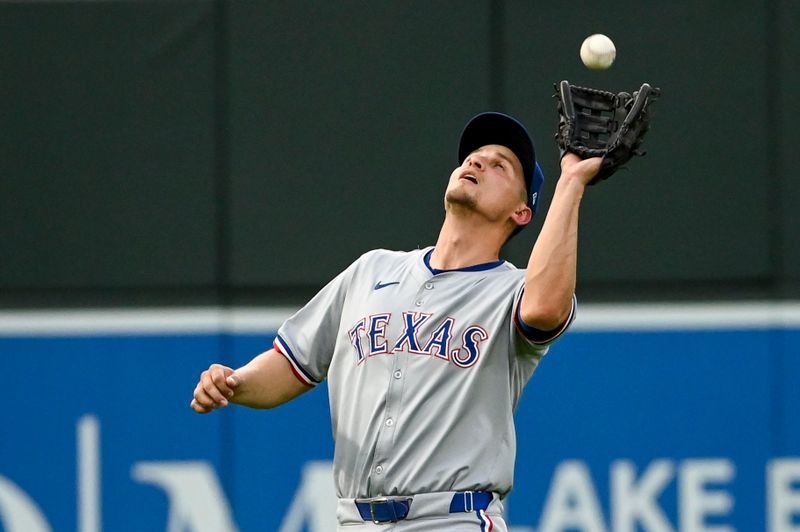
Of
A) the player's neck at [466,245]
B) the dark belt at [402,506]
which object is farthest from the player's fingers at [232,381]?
the player's neck at [466,245]

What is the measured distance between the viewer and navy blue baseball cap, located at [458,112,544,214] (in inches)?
135

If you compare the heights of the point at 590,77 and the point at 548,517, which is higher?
the point at 590,77

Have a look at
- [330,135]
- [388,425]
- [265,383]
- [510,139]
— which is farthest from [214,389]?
[330,135]

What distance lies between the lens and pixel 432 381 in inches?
126

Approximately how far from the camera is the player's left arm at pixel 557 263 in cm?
304

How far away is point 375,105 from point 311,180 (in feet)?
1.16

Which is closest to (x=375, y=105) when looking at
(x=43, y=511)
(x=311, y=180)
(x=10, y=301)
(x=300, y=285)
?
(x=311, y=180)

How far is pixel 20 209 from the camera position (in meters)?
5.14

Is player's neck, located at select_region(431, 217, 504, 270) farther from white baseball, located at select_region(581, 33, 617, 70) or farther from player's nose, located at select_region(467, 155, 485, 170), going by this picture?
white baseball, located at select_region(581, 33, 617, 70)

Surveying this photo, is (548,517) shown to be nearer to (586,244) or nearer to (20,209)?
(586,244)

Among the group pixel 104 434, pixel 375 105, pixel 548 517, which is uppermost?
pixel 375 105

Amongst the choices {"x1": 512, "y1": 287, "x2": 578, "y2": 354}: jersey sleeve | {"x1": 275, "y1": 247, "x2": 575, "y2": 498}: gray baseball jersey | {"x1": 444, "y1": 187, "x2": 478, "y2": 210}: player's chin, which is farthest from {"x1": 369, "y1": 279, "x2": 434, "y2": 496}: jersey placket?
{"x1": 444, "y1": 187, "x2": 478, "y2": 210}: player's chin

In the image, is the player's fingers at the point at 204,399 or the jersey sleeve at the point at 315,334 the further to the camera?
the jersey sleeve at the point at 315,334

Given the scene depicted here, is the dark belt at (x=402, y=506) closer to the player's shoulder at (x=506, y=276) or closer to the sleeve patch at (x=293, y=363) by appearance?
the sleeve patch at (x=293, y=363)
